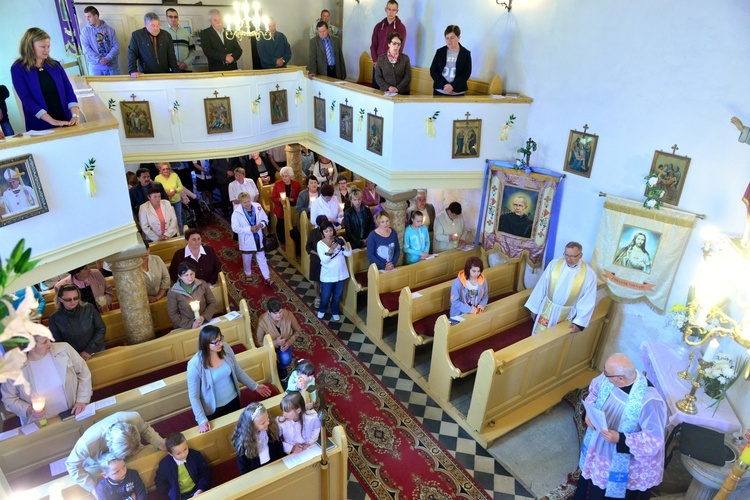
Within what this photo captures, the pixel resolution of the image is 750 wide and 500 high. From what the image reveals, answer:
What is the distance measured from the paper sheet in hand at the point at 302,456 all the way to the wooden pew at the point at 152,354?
7.21ft

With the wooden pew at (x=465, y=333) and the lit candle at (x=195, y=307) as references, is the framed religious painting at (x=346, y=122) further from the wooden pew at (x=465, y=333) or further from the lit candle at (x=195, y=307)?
the lit candle at (x=195, y=307)

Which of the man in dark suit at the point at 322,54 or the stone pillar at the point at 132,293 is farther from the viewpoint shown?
the man in dark suit at the point at 322,54

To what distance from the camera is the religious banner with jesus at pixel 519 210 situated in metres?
7.69

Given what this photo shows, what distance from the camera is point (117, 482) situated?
4.06 meters

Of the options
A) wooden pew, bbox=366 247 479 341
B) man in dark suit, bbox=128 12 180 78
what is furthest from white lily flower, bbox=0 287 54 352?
man in dark suit, bbox=128 12 180 78

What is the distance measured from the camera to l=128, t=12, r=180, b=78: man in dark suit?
8086mm

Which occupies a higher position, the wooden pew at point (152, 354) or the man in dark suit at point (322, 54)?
the man in dark suit at point (322, 54)

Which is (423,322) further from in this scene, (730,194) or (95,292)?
(95,292)

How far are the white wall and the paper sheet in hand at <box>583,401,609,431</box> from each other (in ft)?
6.04

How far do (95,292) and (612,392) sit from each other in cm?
644

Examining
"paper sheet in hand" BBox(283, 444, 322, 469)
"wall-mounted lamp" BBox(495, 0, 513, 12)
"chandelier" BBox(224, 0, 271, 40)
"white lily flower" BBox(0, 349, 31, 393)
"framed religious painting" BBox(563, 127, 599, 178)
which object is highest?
"wall-mounted lamp" BBox(495, 0, 513, 12)

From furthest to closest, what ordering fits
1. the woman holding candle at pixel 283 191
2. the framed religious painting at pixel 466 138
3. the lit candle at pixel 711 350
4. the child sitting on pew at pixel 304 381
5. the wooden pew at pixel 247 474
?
the woman holding candle at pixel 283 191, the framed religious painting at pixel 466 138, the child sitting on pew at pixel 304 381, the lit candle at pixel 711 350, the wooden pew at pixel 247 474

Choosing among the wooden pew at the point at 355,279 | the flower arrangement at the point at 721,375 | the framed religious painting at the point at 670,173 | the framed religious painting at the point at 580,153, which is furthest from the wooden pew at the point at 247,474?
the framed religious painting at the point at 580,153

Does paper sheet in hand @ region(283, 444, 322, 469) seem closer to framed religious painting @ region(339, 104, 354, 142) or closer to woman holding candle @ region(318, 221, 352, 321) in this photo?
woman holding candle @ region(318, 221, 352, 321)
